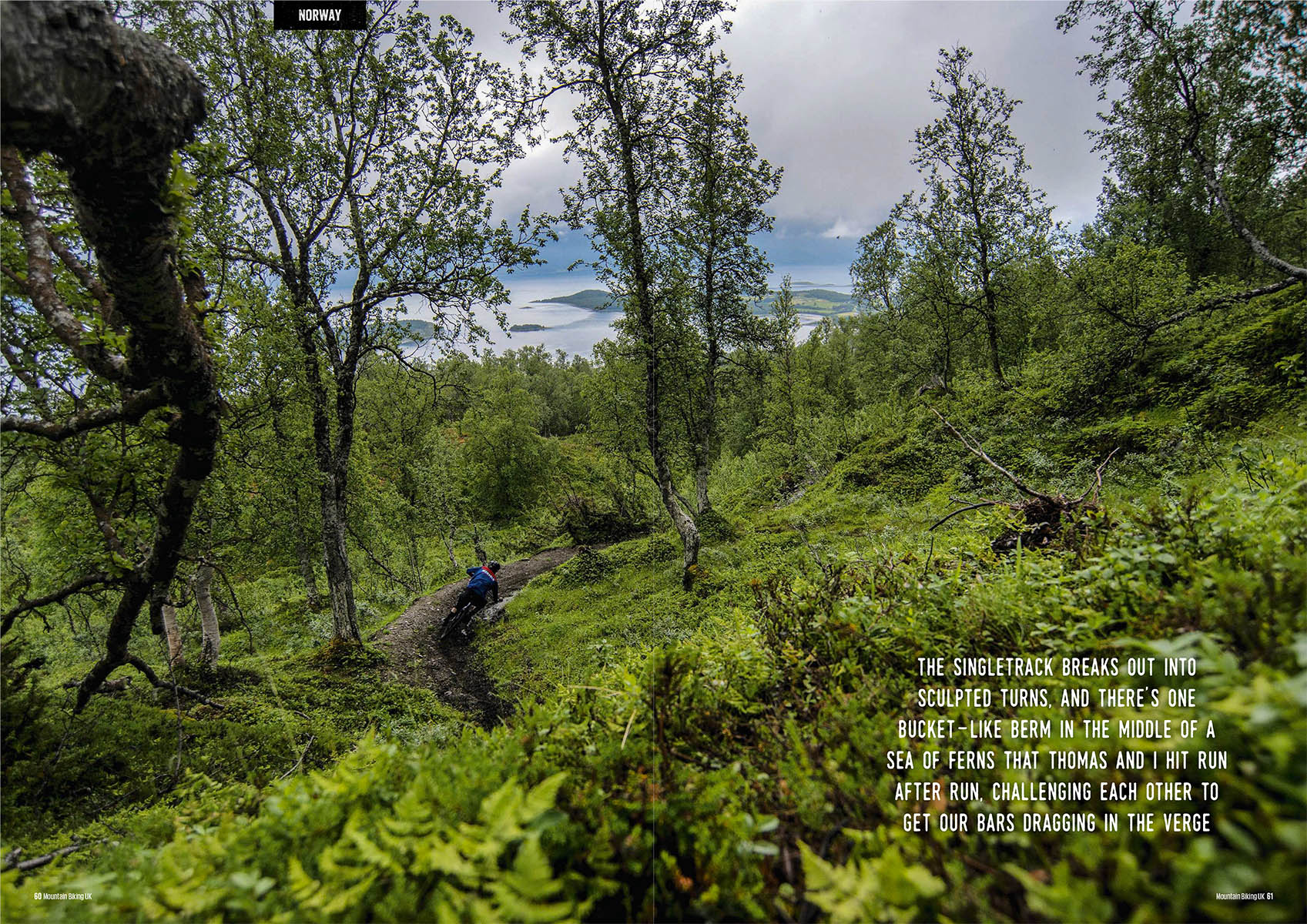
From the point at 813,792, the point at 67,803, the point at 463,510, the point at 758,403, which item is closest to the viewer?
the point at 813,792

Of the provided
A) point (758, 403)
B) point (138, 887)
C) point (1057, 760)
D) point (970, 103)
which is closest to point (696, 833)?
point (1057, 760)

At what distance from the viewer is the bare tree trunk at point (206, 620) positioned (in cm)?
977

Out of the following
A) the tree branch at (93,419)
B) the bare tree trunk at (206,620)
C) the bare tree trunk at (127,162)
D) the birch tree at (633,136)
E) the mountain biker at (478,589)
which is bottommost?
the mountain biker at (478,589)

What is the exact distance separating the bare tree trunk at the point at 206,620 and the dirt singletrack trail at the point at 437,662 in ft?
10.8

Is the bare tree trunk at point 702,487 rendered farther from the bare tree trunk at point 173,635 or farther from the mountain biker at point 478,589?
the bare tree trunk at point 173,635

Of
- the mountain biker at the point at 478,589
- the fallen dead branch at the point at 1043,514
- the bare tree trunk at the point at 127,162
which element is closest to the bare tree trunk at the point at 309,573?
the mountain biker at the point at 478,589

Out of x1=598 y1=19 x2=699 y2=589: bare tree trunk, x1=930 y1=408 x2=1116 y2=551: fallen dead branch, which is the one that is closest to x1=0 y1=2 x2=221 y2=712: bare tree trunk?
x1=930 y1=408 x2=1116 y2=551: fallen dead branch

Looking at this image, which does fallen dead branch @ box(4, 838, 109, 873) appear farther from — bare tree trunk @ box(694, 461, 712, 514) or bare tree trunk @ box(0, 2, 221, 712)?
bare tree trunk @ box(694, 461, 712, 514)

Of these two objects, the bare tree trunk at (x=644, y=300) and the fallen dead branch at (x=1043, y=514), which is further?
the bare tree trunk at (x=644, y=300)

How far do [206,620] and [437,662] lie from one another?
5.01 m

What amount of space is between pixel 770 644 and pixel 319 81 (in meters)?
13.7

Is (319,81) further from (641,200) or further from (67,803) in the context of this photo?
(67,803)

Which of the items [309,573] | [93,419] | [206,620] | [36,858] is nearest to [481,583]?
[206,620]

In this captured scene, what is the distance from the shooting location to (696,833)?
1862mm
